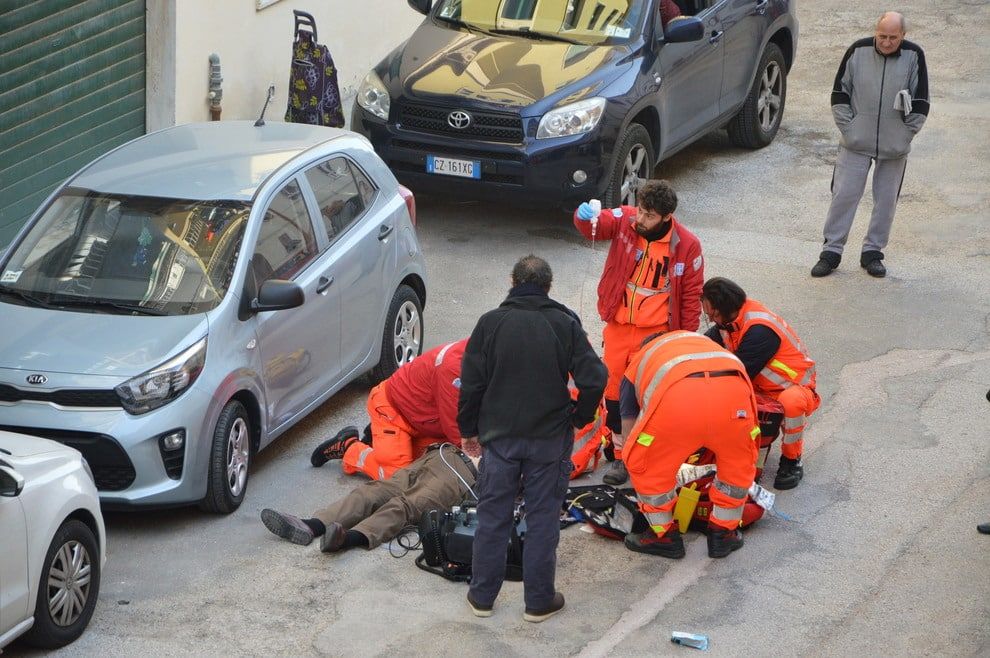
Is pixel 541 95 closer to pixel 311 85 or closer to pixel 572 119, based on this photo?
pixel 572 119

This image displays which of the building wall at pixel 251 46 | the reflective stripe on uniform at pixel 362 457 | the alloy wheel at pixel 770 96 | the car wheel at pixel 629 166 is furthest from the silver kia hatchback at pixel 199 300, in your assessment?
the alloy wheel at pixel 770 96

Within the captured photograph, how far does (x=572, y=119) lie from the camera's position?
38.2 feet

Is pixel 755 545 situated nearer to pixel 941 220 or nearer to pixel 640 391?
pixel 640 391

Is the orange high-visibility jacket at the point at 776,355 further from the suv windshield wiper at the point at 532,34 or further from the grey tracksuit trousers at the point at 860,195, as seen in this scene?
the suv windshield wiper at the point at 532,34

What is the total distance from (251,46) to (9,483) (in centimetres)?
781

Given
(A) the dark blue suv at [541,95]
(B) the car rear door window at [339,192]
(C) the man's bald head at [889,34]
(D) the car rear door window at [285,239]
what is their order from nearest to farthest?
(D) the car rear door window at [285,239] → (B) the car rear door window at [339,192] → (C) the man's bald head at [889,34] → (A) the dark blue suv at [541,95]

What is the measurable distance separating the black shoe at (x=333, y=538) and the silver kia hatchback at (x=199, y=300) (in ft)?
2.20

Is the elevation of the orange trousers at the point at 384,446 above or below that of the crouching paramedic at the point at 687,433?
below

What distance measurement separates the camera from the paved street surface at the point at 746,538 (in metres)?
6.54

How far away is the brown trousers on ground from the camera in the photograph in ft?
24.6

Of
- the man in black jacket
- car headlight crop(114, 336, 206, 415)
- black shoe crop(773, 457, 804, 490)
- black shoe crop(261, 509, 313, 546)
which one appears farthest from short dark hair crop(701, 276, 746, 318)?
car headlight crop(114, 336, 206, 415)

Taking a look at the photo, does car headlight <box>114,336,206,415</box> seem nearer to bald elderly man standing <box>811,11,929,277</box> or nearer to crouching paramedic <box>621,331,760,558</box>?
crouching paramedic <box>621,331,760,558</box>

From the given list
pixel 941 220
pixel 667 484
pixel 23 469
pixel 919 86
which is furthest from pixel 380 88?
pixel 23 469

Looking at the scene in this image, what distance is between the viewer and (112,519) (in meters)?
7.67
